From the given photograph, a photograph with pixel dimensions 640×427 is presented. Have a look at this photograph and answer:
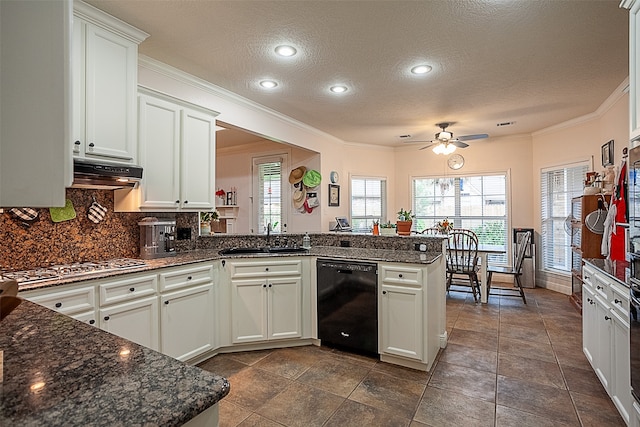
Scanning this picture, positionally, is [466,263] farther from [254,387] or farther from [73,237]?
[73,237]

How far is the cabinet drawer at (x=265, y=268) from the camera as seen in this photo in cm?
303

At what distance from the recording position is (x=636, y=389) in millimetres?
1687

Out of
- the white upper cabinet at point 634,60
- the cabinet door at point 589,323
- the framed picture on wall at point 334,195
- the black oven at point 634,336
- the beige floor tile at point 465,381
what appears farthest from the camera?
the framed picture on wall at point 334,195

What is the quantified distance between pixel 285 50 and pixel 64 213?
210 cm

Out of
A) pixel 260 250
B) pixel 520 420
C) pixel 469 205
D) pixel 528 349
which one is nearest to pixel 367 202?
pixel 469 205

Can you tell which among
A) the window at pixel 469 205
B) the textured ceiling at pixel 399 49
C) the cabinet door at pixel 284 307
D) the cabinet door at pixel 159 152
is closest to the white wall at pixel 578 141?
the textured ceiling at pixel 399 49

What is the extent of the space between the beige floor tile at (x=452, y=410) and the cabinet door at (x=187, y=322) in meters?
1.78

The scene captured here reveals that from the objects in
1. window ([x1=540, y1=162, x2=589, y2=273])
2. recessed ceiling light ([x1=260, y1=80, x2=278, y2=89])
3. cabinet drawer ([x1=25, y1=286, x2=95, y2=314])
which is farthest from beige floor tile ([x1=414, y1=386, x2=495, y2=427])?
window ([x1=540, y1=162, x2=589, y2=273])

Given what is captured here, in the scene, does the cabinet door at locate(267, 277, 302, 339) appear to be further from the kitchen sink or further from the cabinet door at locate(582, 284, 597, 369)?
the cabinet door at locate(582, 284, 597, 369)

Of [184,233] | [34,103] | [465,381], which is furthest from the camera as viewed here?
[184,233]

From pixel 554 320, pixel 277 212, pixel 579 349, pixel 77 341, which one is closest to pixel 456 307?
pixel 554 320

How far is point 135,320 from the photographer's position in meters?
2.29

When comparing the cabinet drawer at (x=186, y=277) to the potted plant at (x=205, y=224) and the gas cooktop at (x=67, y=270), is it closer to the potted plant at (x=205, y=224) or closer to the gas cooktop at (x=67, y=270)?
the gas cooktop at (x=67, y=270)

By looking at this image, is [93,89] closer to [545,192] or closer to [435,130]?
[435,130]
